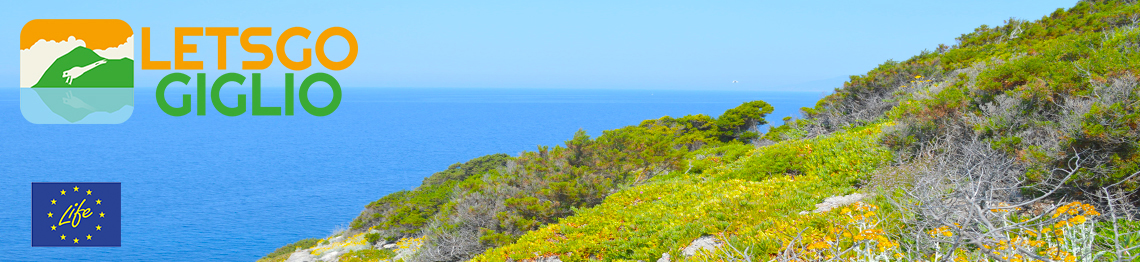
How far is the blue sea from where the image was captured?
33.8m

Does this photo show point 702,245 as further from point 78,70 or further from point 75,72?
point 75,72

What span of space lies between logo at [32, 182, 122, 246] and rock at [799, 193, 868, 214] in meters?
16.1

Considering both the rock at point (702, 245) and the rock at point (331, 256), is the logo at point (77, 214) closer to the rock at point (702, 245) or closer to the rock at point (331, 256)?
the rock at point (331, 256)

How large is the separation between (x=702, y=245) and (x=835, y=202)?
2.35 metres

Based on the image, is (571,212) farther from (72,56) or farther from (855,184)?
(72,56)

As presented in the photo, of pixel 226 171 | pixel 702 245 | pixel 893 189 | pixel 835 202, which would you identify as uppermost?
pixel 893 189

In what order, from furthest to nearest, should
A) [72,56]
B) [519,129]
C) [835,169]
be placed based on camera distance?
1. [519,129]
2. [72,56]
3. [835,169]

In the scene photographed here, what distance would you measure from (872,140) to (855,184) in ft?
6.73

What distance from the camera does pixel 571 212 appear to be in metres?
11.1

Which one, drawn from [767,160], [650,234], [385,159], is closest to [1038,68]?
[767,160]

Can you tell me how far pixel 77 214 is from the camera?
1530 cm

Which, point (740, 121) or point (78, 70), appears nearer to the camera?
point (78, 70)

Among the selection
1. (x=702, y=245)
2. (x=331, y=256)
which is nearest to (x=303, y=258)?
(x=331, y=256)

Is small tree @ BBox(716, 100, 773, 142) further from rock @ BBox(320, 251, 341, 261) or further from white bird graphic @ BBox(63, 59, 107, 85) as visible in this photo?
white bird graphic @ BBox(63, 59, 107, 85)
